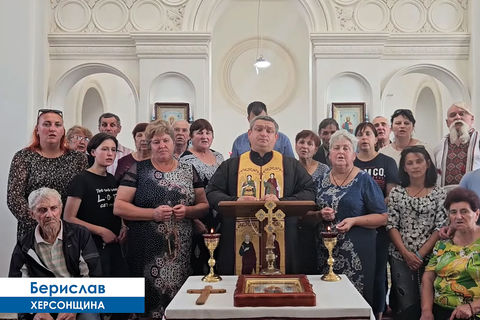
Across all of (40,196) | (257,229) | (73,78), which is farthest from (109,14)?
(257,229)

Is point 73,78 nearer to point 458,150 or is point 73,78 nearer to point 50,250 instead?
point 50,250

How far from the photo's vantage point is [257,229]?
11.7 ft

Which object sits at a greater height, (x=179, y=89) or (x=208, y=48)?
(x=208, y=48)

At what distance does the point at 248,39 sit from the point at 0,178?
323 inches

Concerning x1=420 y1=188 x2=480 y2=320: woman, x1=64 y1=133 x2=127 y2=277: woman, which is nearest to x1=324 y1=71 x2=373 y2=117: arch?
x1=64 y1=133 x2=127 y2=277: woman

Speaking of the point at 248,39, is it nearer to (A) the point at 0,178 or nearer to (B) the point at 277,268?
(A) the point at 0,178

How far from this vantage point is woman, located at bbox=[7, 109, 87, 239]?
425 centimetres

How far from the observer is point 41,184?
4285 mm

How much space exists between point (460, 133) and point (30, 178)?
381 cm

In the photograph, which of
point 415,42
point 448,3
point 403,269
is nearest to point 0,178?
point 403,269

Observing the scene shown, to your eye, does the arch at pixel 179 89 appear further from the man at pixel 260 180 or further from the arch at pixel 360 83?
the man at pixel 260 180

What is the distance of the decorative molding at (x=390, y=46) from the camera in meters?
8.99

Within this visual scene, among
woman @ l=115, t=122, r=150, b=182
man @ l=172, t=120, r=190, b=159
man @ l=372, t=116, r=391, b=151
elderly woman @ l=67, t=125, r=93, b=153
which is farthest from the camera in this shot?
man @ l=372, t=116, r=391, b=151

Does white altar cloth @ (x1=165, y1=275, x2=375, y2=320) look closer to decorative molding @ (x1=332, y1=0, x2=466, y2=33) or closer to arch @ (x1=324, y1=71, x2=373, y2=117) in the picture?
arch @ (x1=324, y1=71, x2=373, y2=117)
